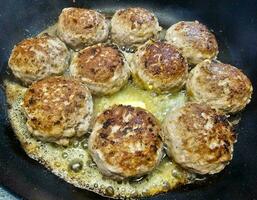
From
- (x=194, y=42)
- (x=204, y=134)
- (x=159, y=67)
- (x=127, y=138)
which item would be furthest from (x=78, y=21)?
(x=204, y=134)

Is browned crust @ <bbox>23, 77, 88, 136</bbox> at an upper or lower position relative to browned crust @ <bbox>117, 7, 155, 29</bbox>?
lower

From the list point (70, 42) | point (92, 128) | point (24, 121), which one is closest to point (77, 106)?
point (92, 128)

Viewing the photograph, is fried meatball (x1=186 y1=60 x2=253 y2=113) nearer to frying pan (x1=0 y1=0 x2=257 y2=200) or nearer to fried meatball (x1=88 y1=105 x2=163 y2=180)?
frying pan (x1=0 y1=0 x2=257 y2=200)

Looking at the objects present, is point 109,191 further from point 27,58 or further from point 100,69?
point 27,58

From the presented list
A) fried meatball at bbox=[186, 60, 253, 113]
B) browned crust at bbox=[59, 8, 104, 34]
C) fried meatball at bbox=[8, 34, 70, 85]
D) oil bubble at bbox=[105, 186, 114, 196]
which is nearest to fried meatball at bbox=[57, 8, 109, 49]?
browned crust at bbox=[59, 8, 104, 34]

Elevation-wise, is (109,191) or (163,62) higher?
(163,62)

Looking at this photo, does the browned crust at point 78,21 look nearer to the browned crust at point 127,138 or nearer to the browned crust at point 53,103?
the browned crust at point 53,103

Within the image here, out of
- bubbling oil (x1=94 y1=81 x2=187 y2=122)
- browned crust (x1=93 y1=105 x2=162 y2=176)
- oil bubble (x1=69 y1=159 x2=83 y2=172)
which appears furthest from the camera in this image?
bubbling oil (x1=94 y1=81 x2=187 y2=122)
